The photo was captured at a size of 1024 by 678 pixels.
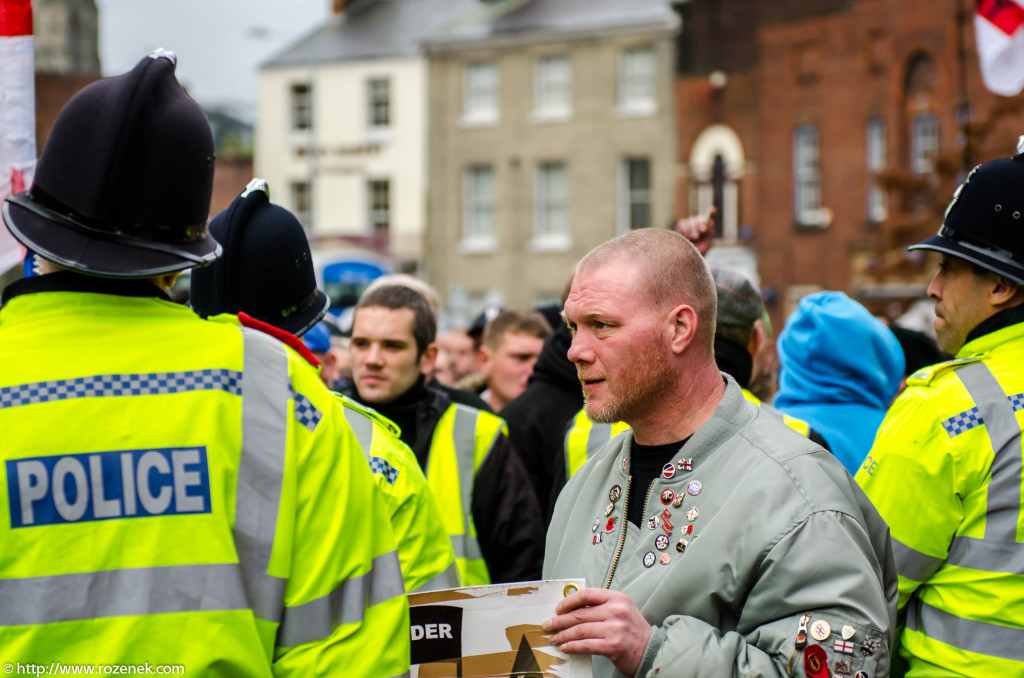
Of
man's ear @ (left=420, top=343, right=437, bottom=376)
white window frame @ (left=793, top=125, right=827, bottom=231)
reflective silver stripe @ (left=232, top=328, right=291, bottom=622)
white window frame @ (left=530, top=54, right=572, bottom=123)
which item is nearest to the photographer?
reflective silver stripe @ (left=232, top=328, right=291, bottom=622)

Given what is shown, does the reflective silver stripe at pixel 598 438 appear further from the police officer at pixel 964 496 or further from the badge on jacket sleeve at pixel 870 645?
the badge on jacket sleeve at pixel 870 645

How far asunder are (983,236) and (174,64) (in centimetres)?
220

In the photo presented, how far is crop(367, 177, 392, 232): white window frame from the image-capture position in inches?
1430

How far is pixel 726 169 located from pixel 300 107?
16.6 m

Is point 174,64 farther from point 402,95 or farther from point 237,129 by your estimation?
point 237,129

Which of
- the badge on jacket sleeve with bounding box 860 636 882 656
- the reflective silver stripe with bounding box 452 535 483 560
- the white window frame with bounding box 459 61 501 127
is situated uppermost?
the white window frame with bounding box 459 61 501 127

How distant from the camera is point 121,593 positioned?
6.18 ft

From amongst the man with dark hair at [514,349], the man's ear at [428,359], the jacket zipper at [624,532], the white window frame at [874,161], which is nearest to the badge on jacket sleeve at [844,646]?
the jacket zipper at [624,532]

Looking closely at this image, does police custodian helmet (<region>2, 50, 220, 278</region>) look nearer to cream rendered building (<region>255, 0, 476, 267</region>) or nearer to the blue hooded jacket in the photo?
the blue hooded jacket

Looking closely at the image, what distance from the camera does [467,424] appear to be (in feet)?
14.0

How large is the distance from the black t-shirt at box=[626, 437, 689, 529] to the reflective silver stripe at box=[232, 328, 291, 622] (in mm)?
943

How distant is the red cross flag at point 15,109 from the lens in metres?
3.55

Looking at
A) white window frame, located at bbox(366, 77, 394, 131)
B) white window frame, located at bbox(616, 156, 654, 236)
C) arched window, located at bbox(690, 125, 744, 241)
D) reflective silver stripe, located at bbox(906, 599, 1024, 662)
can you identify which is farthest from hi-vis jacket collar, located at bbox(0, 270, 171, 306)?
white window frame, located at bbox(366, 77, 394, 131)

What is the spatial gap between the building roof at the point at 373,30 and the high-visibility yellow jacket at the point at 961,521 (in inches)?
1374
